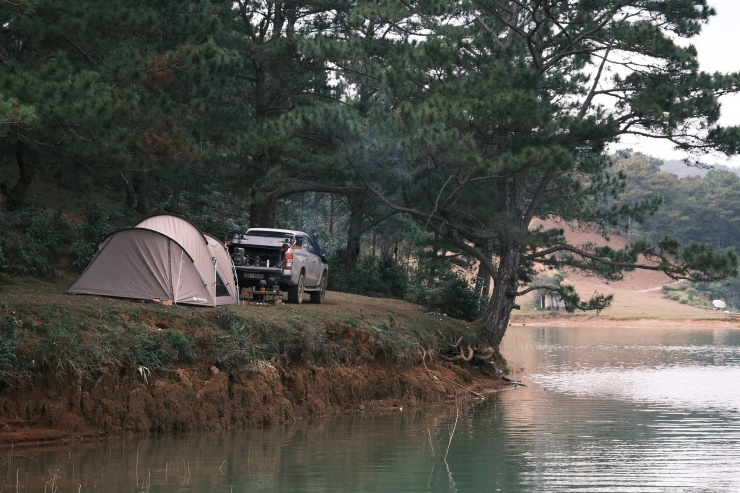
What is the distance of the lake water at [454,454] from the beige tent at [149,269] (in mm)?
3745

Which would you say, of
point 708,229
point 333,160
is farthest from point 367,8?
point 708,229

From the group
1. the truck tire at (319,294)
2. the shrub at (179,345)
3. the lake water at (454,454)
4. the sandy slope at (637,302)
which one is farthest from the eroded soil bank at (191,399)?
the sandy slope at (637,302)

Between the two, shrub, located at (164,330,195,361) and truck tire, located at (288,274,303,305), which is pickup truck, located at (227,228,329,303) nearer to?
Answer: truck tire, located at (288,274,303,305)

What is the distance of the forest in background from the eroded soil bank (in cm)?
451

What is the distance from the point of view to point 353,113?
1080 inches

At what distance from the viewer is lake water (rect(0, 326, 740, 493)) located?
12.5 m

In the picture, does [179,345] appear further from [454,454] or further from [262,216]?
[262,216]

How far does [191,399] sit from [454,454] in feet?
14.6

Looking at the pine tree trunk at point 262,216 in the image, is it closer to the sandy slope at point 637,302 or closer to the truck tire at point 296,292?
the truck tire at point 296,292

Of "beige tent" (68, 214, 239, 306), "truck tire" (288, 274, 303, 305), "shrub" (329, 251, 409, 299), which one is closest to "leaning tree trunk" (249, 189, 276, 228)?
"shrub" (329, 251, 409, 299)

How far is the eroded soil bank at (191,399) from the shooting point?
14672mm

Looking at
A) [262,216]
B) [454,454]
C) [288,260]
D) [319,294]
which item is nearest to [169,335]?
[454,454]

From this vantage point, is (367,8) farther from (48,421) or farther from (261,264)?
(48,421)

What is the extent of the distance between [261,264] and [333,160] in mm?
4928
